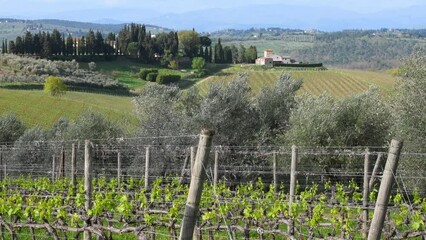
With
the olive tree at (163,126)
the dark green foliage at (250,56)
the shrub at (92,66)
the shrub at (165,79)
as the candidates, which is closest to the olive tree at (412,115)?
the olive tree at (163,126)

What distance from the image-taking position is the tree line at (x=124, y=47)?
94250mm

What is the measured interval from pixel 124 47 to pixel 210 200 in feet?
323

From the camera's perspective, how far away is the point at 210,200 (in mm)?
11438

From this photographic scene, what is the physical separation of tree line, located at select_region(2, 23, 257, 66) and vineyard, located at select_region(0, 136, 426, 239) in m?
70.9

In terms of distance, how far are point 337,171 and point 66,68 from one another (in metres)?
65.1

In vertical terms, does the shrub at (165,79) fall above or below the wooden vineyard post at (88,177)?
below

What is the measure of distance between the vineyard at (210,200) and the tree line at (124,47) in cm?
7089

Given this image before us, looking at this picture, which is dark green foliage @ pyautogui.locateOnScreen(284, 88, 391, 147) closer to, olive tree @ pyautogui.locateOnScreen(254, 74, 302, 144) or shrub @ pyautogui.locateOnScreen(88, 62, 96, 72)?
olive tree @ pyautogui.locateOnScreen(254, 74, 302, 144)

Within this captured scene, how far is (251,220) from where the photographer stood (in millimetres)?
10633

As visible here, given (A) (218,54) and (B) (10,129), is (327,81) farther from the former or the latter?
(B) (10,129)

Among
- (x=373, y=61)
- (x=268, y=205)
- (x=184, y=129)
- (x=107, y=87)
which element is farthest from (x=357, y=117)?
(x=373, y=61)

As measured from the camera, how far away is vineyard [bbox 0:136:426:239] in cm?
880

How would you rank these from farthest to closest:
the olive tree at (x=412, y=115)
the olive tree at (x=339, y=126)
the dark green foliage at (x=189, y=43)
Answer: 1. the dark green foliage at (x=189, y=43)
2. the olive tree at (x=339, y=126)
3. the olive tree at (x=412, y=115)

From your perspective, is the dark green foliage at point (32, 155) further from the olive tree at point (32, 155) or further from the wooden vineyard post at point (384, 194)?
the wooden vineyard post at point (384, 194)
